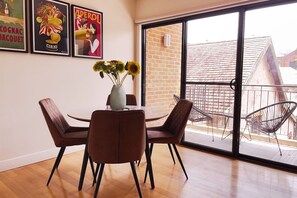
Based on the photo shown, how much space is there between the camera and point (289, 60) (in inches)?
106

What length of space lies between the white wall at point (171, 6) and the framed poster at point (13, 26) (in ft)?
6.02

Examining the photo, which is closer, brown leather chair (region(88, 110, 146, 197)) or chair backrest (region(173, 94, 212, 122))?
brown leather chair (region(88, 110, 146, 197))

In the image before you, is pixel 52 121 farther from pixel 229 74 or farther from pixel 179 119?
pixel 229 74

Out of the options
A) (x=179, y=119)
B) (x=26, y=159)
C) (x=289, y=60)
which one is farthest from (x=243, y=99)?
(x=26, y=159)

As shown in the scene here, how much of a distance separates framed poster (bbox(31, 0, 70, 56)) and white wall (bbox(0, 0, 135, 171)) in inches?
4.2

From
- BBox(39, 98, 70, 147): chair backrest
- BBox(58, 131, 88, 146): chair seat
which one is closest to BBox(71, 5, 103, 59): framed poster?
BBox(39, 98, 70, 147): chair backrest

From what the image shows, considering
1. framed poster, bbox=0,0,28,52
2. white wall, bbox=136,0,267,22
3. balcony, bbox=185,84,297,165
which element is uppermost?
white wall, bbox=136,0,267,22

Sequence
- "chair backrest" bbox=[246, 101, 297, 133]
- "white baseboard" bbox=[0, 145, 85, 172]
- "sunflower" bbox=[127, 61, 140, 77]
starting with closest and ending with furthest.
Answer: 1. "sunflower" bbox=[127, 61, 140, 77]
2. "white baseboard" bbox=[0, 145, 85, 172]
3. "chair backrest" bbox=[246, 101, 297, 133]

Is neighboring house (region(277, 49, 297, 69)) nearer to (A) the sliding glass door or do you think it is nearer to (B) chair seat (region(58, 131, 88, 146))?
(A) the sliding glass door

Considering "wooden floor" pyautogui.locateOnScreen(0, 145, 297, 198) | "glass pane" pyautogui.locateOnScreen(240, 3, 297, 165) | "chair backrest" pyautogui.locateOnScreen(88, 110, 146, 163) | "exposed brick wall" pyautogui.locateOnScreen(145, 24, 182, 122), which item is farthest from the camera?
"exposed brick wall" pyautogui.locateOnScreen(145, 24, 182, 122)

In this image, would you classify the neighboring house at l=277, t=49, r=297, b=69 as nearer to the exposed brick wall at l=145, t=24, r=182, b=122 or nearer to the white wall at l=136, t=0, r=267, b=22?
the white wall at l=136, t=0, r=267, b=22

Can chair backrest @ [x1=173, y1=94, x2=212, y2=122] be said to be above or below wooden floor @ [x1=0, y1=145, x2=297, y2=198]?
above

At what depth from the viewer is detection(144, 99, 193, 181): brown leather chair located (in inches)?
89.2

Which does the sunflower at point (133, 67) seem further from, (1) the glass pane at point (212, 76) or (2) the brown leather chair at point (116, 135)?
(1) the glass pane at point (212, 76)
